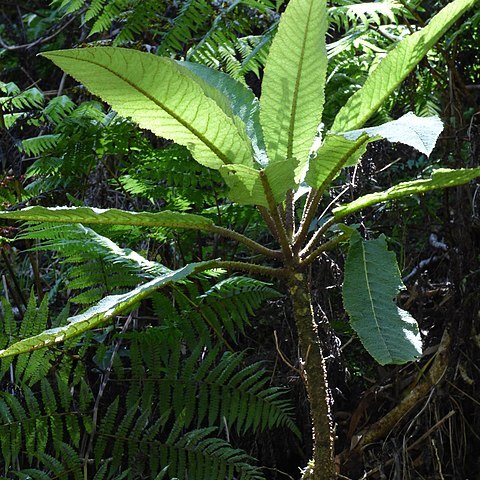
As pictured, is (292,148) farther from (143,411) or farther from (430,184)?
(143,411)

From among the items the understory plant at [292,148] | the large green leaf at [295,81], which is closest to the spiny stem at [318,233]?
the understory plant at [292,148]

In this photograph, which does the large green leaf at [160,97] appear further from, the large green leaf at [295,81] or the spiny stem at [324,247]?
the spiny stem at [324,247]

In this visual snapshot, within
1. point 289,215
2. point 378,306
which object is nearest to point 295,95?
A: point 289,215

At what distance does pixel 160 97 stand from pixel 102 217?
23cm

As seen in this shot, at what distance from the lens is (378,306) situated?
1062 millimetres

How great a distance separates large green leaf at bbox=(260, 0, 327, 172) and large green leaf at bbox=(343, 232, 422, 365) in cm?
21

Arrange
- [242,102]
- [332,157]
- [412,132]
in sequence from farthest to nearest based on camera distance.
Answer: [242,102]
[332,157]
[412,132]

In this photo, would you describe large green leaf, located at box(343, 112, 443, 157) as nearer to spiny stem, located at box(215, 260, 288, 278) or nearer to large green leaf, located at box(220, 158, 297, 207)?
large green leaf, located at box(220, 158, 297, 207)

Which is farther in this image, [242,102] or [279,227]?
[242,102]

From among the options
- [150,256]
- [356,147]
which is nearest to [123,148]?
[150,256]

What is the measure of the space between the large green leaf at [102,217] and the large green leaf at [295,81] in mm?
197

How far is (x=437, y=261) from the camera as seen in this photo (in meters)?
2.30

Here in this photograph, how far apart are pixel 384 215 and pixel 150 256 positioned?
84 centimetres

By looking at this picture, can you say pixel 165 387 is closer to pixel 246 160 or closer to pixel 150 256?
pixel 150 256
